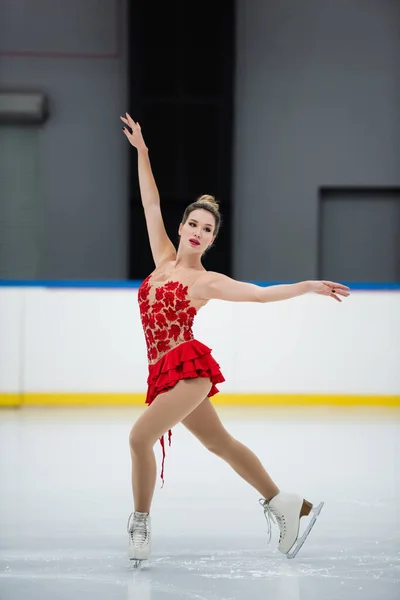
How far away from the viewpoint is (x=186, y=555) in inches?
114

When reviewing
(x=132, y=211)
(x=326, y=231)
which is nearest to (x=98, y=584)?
(x=132, y=211)

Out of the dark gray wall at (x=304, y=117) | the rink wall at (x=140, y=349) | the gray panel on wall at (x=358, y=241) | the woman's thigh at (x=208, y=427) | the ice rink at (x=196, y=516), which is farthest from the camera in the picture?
the gray panel on wall at (x=358, y=241)

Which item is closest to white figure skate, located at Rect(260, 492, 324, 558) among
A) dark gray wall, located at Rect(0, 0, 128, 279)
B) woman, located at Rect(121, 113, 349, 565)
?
woman, located at Rect(121, 113, 349, 565)

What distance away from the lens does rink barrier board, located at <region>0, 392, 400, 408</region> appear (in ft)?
21.9

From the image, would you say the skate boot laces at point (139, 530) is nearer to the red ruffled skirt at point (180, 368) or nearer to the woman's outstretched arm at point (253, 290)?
the red ruffled skirt at point (180, 368)

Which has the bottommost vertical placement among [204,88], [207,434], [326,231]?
[207,434]

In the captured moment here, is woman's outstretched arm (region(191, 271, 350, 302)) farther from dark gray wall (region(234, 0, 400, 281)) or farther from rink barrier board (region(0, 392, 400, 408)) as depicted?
dark gray wall (region(234, 0, 400, 281))

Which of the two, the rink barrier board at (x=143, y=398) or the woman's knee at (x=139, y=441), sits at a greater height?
the woman's knee at (x=139, y=441)

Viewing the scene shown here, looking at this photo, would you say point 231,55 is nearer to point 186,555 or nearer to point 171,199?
point 171,199

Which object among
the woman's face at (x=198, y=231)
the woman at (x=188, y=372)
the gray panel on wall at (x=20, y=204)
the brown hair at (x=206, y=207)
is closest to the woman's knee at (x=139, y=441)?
the woman at (x=188, y=372)

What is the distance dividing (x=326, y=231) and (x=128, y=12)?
3395mm

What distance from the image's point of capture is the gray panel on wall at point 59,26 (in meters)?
9.87

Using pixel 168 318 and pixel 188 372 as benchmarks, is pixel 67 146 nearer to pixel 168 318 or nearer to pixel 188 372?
pixel 168 318

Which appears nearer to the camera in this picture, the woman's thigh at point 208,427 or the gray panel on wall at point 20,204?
the woman's thigh at point 208,427
